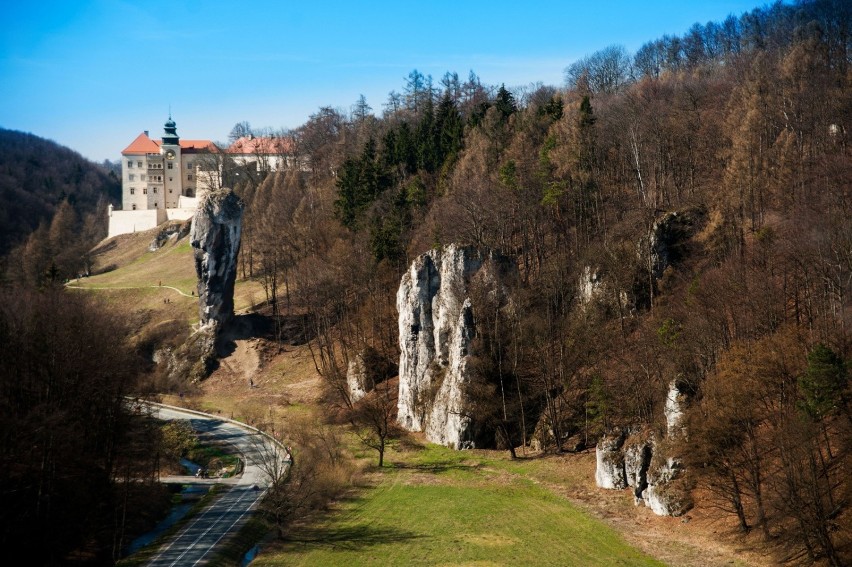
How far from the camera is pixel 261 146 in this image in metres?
112

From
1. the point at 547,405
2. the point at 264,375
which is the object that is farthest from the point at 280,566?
the point at 264,375

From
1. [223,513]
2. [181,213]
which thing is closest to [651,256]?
[223,513]

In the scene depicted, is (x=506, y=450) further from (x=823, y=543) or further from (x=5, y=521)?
(x=5, y=521)

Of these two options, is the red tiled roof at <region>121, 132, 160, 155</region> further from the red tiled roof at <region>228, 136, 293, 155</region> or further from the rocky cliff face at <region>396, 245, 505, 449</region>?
the rocky cliff face at <region>396, 245, 505, 449</region>

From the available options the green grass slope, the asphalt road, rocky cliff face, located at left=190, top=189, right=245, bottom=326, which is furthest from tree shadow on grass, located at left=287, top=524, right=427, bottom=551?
rocky cliff face, located at left=190, top=189, right=245, bottom=326

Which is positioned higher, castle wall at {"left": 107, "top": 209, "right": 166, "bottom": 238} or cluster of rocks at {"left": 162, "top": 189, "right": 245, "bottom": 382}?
castle wall at {"left": 107, "top": 209, "right": 166, "bottom": 238}

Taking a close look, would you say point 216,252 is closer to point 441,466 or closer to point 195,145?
point 441,466

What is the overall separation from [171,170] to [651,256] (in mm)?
85489

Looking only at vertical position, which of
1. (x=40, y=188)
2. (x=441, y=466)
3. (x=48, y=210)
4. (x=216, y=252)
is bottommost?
(x=441, y=466)

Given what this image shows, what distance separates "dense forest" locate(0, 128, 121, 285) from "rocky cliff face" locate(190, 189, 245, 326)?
15388 millimetres

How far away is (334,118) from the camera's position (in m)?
103

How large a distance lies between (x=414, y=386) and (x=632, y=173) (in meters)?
21.3

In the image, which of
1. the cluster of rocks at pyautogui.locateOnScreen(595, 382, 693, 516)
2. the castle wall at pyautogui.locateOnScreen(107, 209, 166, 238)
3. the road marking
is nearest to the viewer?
the road marking

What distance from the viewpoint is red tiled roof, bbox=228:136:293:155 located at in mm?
106200
